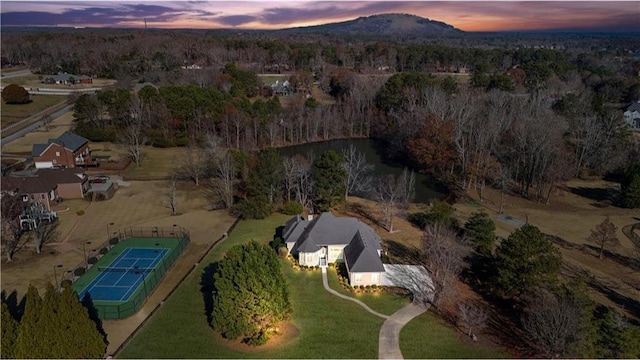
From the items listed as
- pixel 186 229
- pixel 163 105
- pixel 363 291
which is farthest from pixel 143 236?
pixel 163 105

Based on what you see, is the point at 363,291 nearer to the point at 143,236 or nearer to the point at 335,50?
the point at 143,236

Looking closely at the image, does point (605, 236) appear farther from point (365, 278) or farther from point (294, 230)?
point (294, 230)

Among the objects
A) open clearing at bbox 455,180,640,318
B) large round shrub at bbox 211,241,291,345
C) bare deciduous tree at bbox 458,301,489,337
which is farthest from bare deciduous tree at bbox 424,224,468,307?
large round shrub at bbox 211,241,291,345

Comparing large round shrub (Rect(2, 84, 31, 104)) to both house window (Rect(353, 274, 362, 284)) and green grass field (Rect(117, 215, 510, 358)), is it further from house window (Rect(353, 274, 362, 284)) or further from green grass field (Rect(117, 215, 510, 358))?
house window (Rect(353, 274, 362, 284))

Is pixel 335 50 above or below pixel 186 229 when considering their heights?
above

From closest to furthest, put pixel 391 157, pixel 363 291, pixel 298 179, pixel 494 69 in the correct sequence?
pixel 363 291 → pixel 298 179 → pixel 391 157 → pixel 494 69

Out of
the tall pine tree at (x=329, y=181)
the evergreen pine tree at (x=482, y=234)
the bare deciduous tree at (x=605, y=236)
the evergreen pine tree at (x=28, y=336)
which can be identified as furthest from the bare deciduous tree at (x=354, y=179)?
the evergreen pine tree at (x=28, y=336)

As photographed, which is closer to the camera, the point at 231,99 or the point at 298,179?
the point at 298,179
